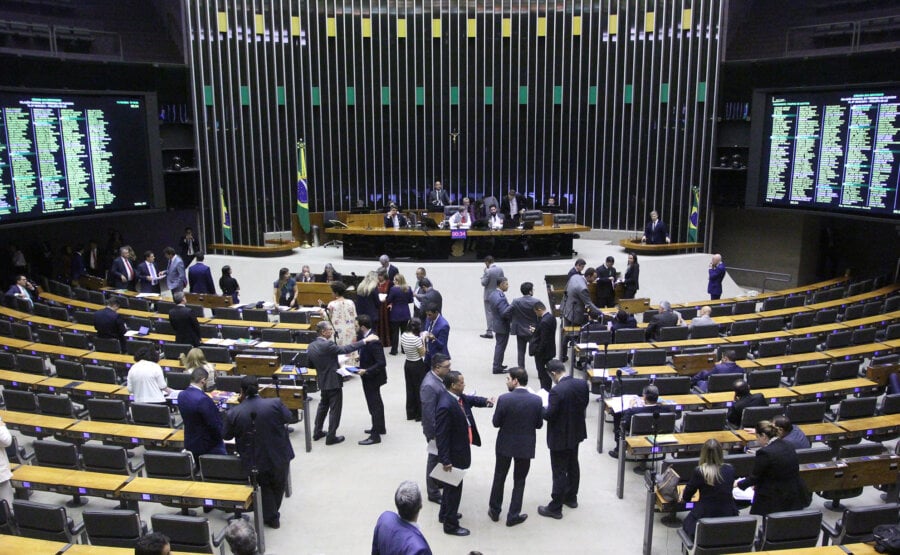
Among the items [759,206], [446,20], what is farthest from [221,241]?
[759,206]

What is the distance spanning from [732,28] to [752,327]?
412 inches

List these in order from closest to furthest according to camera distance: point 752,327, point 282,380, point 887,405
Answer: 1. point 887,405
2. point 282,380
3. point 752,327

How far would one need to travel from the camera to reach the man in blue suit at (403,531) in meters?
3.99

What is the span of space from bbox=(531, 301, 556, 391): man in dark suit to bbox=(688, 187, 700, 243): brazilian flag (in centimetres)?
972

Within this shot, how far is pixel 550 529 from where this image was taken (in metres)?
6.15

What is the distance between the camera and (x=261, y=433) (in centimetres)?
581

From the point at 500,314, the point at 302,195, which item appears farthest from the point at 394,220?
the point at 500,314

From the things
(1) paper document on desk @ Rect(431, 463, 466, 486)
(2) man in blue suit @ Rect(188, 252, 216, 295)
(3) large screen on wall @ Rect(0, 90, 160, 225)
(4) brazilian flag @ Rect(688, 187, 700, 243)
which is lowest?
(1) paper document on desk @ Rect(431, 463, 466, 486)

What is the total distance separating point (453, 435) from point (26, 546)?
3081 mm

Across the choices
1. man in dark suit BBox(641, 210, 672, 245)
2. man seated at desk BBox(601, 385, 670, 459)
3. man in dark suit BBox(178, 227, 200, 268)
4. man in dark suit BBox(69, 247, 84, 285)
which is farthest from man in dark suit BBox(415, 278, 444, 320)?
man in dark suit BBox(69, 247, 84, 285)

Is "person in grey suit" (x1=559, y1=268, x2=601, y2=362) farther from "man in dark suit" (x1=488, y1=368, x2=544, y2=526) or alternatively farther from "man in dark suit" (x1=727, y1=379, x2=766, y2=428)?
"man in dark suit" (x1=488, y1=368, x2=544, y2=526)

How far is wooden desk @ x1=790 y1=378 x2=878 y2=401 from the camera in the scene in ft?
26.0

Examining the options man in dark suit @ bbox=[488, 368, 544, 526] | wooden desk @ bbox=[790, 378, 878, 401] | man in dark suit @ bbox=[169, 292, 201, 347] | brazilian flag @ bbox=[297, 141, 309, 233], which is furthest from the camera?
brazilian flag @ bbox=[297, 141, 309, 233]

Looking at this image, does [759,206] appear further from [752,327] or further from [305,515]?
[305,515]
